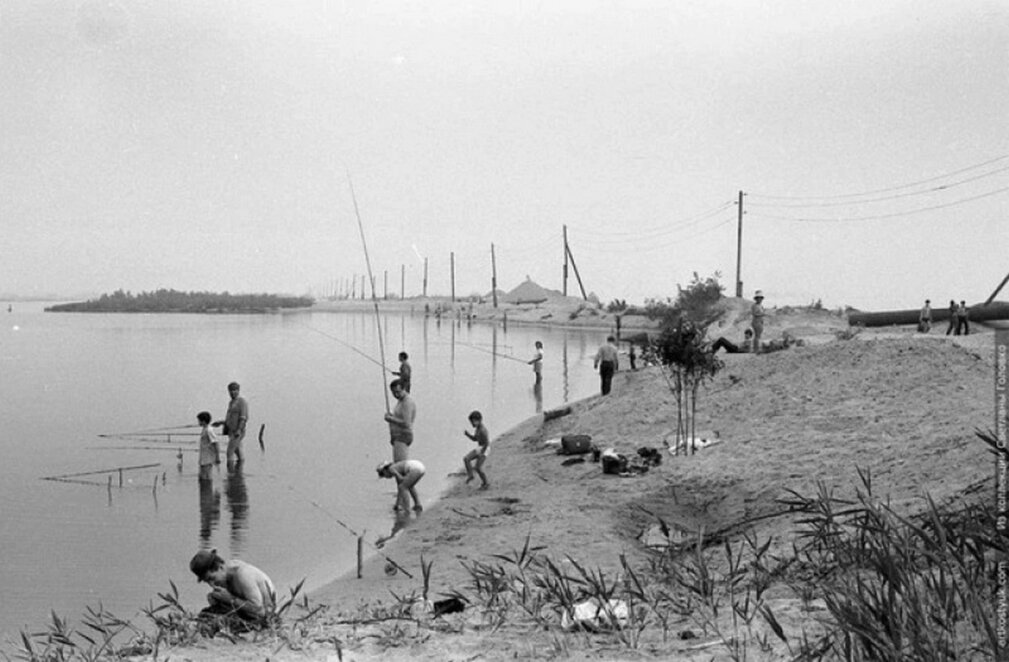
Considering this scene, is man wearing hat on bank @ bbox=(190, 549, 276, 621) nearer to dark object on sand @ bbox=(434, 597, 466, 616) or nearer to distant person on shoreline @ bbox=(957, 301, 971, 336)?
dark object on sand @ bbox=(434, 597, 466, 616)

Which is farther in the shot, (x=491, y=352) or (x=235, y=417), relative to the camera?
(x=491, y=352)

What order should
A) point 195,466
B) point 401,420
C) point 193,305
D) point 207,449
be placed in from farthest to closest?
point 193,305 < point 195,466 < point 207,449 < point 401,420

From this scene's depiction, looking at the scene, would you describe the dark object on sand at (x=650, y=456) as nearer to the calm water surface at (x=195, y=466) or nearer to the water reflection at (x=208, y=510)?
the calm water surface at (x=195, y=466)

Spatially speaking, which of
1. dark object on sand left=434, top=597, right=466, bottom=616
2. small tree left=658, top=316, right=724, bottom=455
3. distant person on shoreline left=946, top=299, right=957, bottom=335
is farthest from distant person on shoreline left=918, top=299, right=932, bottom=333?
dark object on sand left=434, top=597, right=466, bottom=616

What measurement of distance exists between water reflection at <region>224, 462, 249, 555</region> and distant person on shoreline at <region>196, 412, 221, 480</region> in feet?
1.43

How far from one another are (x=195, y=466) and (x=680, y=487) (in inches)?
411

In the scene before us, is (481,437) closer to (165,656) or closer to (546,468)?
(546,468)

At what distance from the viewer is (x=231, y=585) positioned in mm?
6406

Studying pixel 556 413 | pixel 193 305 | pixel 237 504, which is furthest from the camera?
pixel 193 305

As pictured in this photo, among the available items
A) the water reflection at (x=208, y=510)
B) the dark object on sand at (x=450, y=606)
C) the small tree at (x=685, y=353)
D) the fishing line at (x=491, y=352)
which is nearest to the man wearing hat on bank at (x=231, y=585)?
the dark object on sand at (x=450, y=606)

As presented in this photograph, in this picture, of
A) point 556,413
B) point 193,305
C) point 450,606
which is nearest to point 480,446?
point 556,413

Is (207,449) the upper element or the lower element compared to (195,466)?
Result: upper

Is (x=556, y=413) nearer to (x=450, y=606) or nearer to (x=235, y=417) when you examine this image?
(x=235, y=417)

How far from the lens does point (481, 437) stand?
13.4 meters
